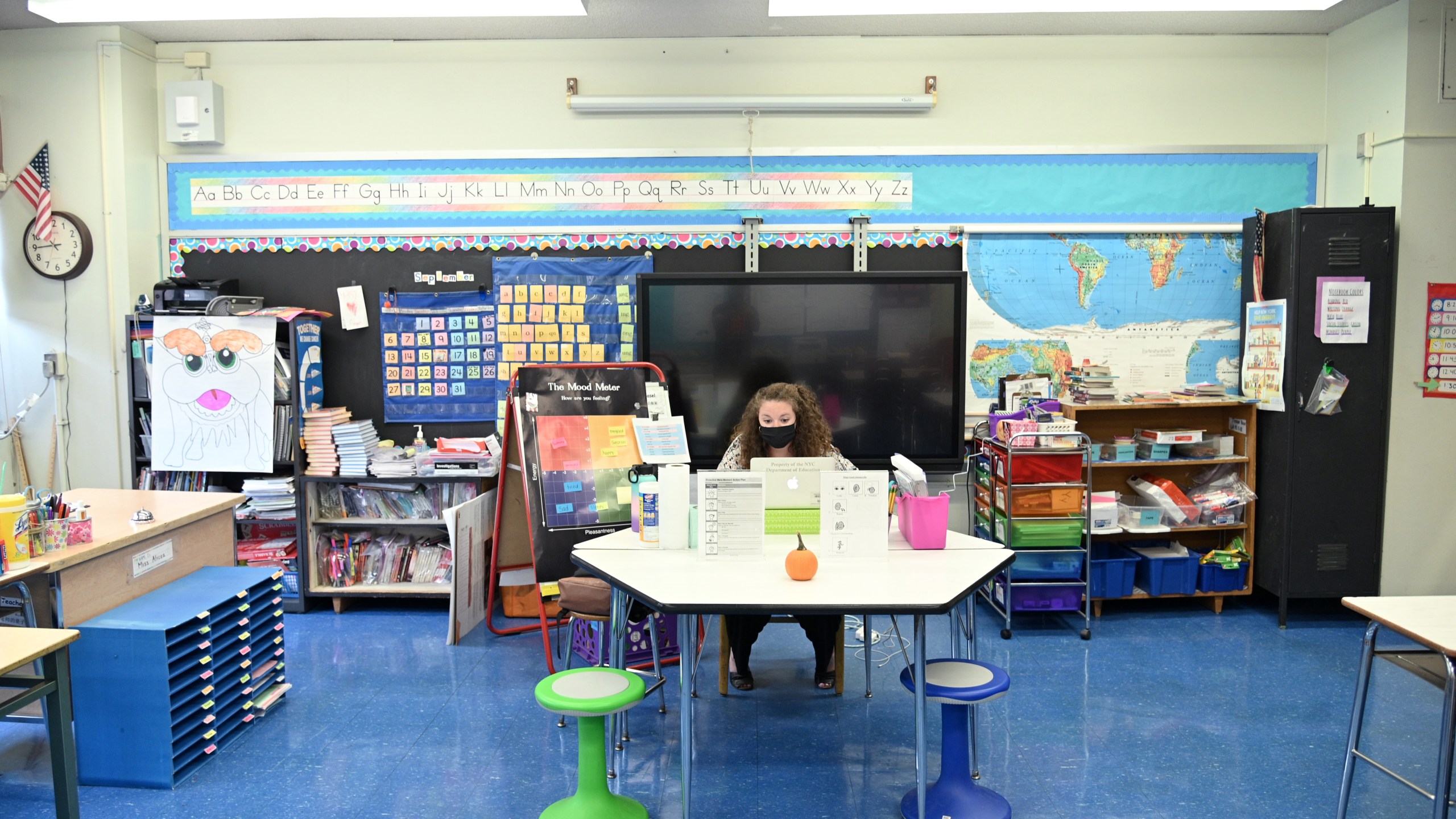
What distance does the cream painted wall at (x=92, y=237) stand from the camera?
4840mm

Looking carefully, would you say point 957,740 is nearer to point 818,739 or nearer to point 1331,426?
point 818,739

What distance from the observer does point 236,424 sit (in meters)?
4.70

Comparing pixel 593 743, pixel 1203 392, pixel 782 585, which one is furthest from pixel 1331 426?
pixel 593 743

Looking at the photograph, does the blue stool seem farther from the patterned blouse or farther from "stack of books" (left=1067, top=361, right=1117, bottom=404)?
"stack of books" (left=1067, top=361, right=1117, bottom=404)

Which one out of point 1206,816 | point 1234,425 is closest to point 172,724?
point 1206,816

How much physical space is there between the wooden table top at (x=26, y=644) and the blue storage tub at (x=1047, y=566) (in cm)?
397

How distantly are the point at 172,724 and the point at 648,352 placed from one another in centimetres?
274

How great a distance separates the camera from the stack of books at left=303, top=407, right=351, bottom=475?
4773 millimetres

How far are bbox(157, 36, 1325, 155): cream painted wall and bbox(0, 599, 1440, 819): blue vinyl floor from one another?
284cm

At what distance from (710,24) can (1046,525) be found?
3.28 m

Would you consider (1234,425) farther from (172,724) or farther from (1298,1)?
(172,724)

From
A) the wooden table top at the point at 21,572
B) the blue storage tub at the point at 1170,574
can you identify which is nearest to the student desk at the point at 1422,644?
the blue storage tub at the point at 1170,574

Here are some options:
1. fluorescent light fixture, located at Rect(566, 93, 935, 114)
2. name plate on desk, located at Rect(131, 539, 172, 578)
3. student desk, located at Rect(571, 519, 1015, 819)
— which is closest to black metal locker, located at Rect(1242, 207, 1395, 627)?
fluorescent light fixture, located at Rect(566, 93, 935, 114)

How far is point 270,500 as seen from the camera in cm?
480
